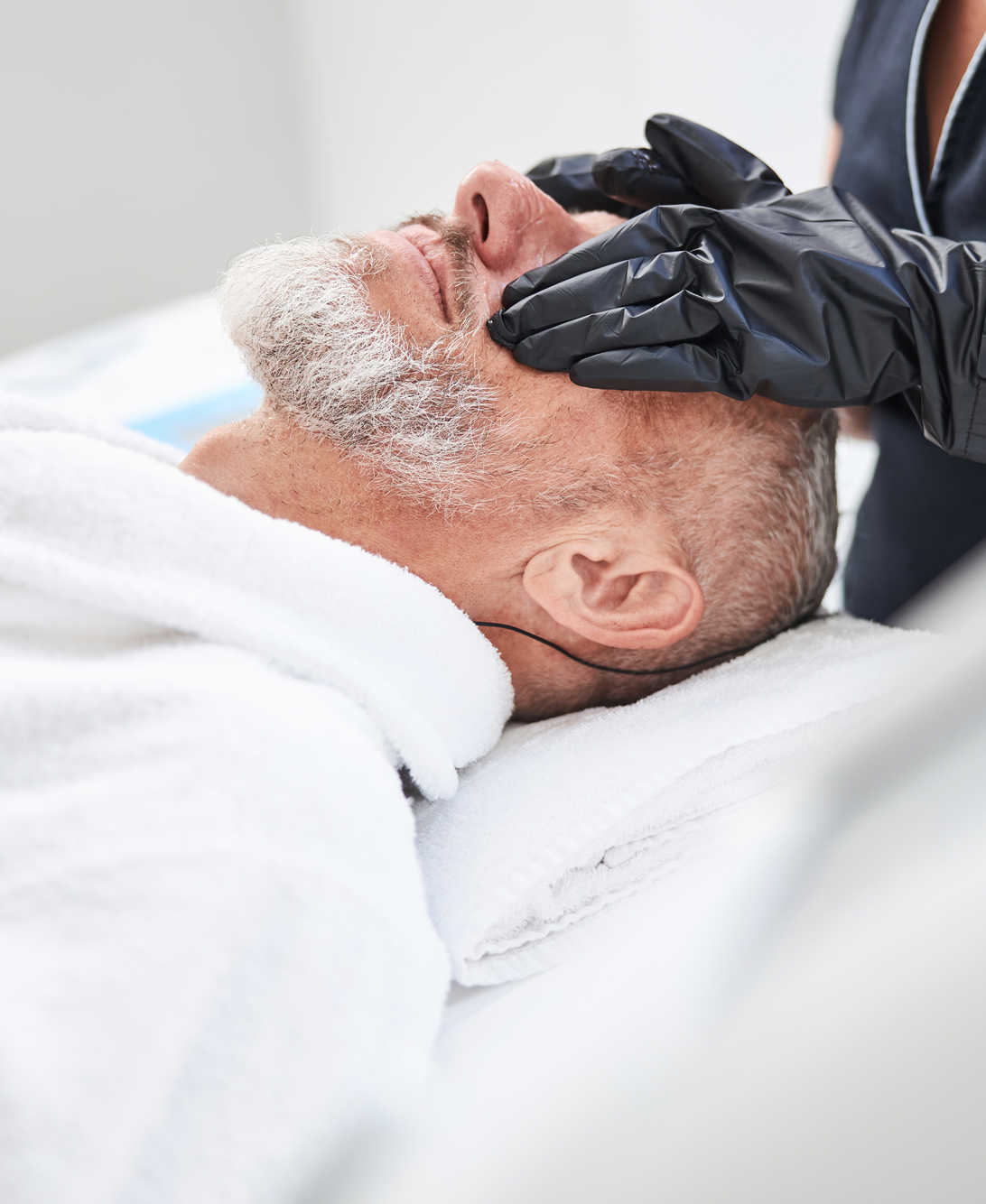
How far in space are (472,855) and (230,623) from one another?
272 millimetres

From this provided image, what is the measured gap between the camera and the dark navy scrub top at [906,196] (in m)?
0.95

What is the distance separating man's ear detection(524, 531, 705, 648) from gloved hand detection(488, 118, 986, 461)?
163 millimetres

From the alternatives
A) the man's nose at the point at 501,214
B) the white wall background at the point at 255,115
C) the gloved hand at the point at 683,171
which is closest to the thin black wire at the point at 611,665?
the man's nose at the point at 501,214

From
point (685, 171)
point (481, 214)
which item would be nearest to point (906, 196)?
point (685, 171)

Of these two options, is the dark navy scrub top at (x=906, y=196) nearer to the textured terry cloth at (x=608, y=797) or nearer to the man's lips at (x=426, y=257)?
the textured terry cloth at (x=608, y=797)

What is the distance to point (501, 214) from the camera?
92 cm

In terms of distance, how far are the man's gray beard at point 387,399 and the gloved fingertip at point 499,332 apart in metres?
0.03

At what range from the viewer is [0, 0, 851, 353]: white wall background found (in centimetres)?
249

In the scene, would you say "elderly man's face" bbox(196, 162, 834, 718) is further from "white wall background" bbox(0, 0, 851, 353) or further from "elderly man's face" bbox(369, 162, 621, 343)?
"white wall background" bbox(0, 0, 851, 353)

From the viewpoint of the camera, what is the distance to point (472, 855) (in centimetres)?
74

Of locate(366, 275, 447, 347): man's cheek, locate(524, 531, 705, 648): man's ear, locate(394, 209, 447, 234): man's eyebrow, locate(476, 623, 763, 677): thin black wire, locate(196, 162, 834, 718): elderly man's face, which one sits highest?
locate(394, 209, 447, 234): man's eyebrow

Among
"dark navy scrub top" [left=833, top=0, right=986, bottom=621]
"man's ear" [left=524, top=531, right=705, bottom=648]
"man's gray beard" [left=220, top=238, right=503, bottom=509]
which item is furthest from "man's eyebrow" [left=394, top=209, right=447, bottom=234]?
"dark navy scrub top" [left=833, top=0, right=986, bottom=621]

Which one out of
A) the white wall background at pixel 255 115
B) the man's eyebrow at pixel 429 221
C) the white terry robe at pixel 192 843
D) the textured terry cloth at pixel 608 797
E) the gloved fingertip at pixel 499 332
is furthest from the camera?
the white wall background at pixel 255 115

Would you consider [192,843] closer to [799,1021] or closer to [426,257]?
[799,1021]
